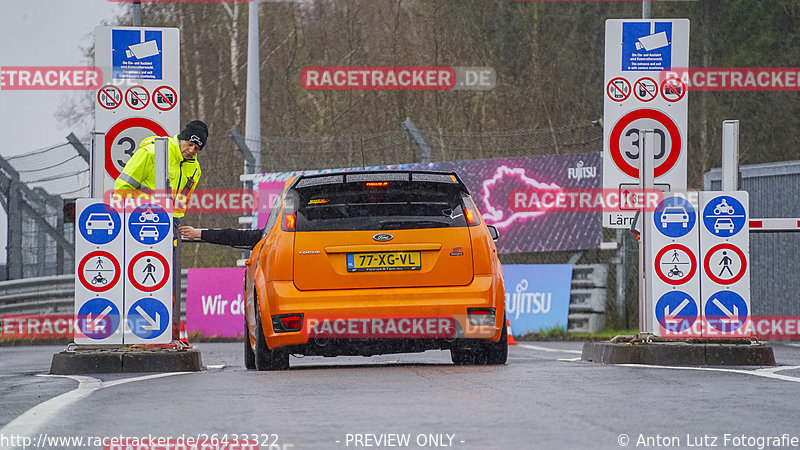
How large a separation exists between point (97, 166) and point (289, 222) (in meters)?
→ 1.78

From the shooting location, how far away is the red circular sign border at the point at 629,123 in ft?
44.9

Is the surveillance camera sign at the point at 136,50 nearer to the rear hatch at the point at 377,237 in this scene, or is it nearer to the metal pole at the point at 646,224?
the rear hatch at the point at 377,237

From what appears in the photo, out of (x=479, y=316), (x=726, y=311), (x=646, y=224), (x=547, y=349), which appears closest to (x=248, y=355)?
(x=479, y=316)

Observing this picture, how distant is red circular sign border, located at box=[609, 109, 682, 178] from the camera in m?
13.7

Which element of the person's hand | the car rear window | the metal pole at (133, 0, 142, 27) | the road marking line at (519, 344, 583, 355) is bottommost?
the road marking line at (519, 344, 583, 355)

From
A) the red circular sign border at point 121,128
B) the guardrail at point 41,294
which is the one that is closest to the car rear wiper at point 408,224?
the red circular sign border at point 121,128

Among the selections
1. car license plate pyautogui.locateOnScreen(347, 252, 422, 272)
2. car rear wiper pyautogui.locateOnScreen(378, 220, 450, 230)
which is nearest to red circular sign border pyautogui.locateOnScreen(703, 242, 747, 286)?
car rear wiper pyautogui.locateOnScreen(378, 220, 450, 230)

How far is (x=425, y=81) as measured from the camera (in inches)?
1474

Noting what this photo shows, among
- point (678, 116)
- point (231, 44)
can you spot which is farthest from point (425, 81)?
point (678, 116)

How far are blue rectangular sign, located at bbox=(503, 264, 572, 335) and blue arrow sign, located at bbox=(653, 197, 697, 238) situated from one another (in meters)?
9.12

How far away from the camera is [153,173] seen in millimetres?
12133

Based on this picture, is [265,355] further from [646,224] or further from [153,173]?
[646,224]

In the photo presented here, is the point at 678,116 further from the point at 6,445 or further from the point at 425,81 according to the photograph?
the point at 425,81

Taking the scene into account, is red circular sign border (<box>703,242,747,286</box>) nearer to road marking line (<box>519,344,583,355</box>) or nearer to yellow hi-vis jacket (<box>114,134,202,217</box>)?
road marking line (<box>519,344,583,355</box>)
